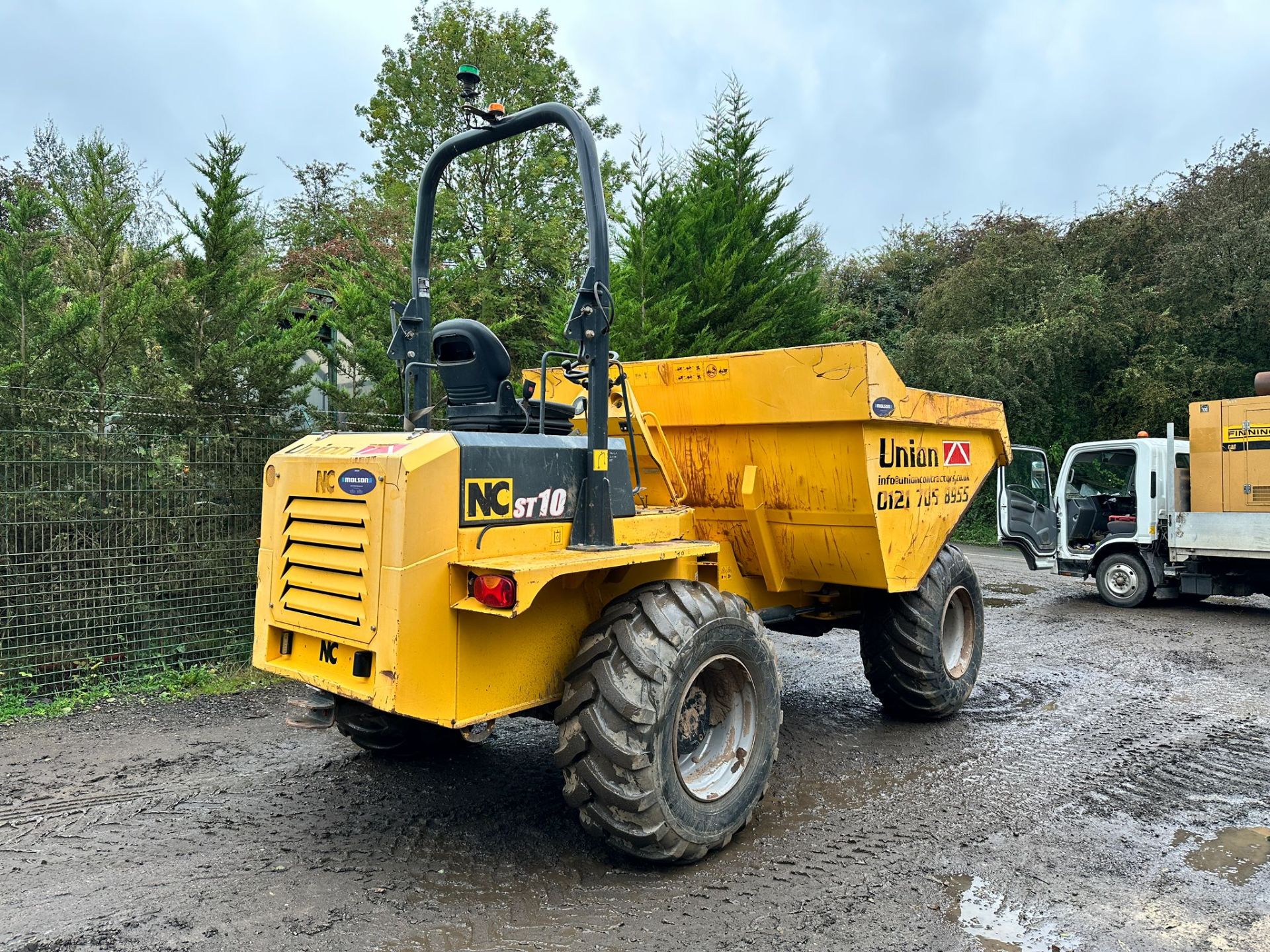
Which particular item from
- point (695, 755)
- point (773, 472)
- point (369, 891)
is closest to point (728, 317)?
point (773, 472)

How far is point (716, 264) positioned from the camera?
12.7 metres

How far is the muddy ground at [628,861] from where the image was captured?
3.23 m

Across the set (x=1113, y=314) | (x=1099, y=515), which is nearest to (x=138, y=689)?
(x=1099, y=515)

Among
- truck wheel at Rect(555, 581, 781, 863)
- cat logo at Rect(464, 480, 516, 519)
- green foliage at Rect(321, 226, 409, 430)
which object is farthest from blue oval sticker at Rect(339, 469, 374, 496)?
green foliage at Rect(321, 226, 409, 430)

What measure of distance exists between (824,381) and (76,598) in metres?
5.22

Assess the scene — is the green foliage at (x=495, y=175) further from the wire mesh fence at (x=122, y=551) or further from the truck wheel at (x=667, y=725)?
the truck wheel at (x=667, y=725)

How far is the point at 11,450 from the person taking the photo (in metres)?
5.83

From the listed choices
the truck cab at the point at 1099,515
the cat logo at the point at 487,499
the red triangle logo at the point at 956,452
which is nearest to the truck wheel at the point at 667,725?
the cat logo at the point at 487,499

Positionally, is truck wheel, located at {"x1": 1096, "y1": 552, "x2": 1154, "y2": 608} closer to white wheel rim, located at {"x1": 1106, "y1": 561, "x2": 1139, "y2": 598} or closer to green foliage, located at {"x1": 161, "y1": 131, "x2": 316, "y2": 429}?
white wheel rim, located at {"x1": 1106, "y1": 561, "x2": 1139, "y2": 598}

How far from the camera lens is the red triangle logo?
17.7 feet

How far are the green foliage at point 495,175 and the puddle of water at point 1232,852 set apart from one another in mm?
7082

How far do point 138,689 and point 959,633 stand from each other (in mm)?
5699

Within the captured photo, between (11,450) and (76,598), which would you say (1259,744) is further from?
(11,450)

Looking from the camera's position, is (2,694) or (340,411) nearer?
(2,694)
